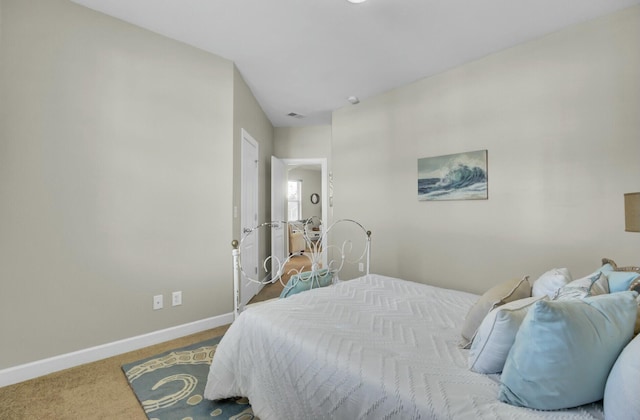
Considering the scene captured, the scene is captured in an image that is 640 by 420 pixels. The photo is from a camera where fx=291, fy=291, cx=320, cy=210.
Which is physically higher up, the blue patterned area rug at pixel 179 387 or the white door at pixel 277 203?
the white door at pixel 277 203

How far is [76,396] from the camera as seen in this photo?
72.6 inches

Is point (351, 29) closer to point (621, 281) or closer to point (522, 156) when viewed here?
point (522, 156)

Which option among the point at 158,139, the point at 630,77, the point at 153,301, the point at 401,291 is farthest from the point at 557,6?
the point at 153,301

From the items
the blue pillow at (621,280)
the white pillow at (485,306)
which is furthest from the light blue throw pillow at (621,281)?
the white pillow at (485,306)

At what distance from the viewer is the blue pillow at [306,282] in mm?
2311

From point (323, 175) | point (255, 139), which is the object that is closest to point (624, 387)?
point (255, 139)

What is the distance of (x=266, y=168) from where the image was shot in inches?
192

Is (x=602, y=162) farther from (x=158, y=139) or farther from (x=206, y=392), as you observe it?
(x=158, y=139)

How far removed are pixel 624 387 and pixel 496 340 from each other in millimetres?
332

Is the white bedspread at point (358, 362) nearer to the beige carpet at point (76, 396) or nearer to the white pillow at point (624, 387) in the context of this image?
the white pillow at point (624, 387)

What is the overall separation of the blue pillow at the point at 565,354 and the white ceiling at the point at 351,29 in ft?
7.41

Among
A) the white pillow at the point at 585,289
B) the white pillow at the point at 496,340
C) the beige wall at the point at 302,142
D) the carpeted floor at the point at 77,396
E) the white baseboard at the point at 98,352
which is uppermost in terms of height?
the beige wall at the point at 302,142

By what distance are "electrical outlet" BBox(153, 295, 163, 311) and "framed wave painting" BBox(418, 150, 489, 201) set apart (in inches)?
114

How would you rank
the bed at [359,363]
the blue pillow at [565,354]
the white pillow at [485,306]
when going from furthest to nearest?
the white pillow at [485,306]
the bed at [359,363]
the blue pillow at [565,354]
